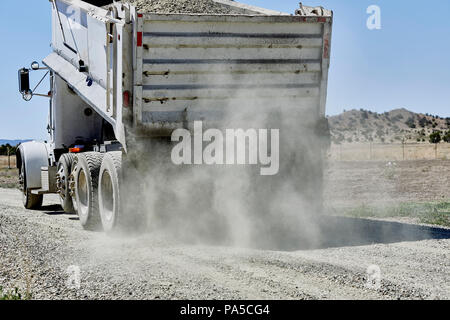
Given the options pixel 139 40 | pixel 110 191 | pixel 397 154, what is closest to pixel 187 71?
pixel 139 40

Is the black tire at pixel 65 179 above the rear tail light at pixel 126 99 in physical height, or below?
below

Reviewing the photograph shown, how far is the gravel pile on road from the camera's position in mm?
10328

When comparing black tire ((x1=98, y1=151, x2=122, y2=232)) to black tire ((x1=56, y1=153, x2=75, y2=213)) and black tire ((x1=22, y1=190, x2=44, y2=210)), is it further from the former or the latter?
black tire ((x1=22, y1=190, x2=44, y2=210))

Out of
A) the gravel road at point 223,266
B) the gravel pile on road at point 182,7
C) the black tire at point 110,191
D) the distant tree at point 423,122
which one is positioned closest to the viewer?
the gravel road at point 223,266

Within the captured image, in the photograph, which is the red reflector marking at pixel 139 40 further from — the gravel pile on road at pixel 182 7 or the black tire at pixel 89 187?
the black tire at pixel 89 187

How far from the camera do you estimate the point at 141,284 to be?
611 cm

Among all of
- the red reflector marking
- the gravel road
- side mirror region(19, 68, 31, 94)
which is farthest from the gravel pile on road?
side mirror region(19, 68, 31, 94)

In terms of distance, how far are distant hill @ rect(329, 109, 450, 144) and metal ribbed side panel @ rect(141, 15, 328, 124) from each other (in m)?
62.6

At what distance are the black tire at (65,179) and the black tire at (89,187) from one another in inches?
43.0

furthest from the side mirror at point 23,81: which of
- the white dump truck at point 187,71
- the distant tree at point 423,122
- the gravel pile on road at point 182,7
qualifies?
the distant tree at point 423,122

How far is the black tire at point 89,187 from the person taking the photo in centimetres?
1048
